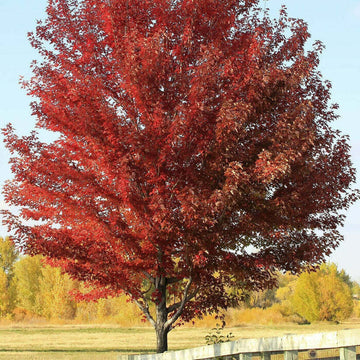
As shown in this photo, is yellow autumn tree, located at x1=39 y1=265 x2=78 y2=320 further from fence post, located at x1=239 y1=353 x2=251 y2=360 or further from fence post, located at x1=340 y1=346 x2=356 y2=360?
fence post, located at x1=340 y1=346 x2=356 y2=360

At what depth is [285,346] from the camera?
23.6 ft

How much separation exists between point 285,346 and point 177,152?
5.65 m

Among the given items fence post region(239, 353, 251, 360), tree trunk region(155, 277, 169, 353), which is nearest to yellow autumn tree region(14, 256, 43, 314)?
tree trunk region(155, 277, 169, 353)

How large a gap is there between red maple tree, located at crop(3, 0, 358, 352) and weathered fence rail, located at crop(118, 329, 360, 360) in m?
2.91

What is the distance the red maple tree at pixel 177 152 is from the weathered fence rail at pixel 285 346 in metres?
2.91

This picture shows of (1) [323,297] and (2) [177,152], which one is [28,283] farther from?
(2) [177,152]

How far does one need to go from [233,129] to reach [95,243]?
4732 millimetres

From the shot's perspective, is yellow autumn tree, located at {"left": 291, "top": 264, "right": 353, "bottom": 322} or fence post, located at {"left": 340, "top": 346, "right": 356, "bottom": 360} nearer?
fence post, located at {"left": 340, "top": 346, "right": 356, "bottom": 360}

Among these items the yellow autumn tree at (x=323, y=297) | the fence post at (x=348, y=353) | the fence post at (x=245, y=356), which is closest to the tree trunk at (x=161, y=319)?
the fence post at (x=245, y=356)

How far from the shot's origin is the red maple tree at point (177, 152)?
11422 mm

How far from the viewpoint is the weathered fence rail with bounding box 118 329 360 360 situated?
6.32 metres

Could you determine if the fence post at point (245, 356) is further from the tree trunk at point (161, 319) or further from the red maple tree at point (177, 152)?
the tree trunk at point (161, 319)

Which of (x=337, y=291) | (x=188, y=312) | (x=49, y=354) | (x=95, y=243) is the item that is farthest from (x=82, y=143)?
(x=337, y=291)

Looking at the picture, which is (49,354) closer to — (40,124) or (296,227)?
(40,124)
